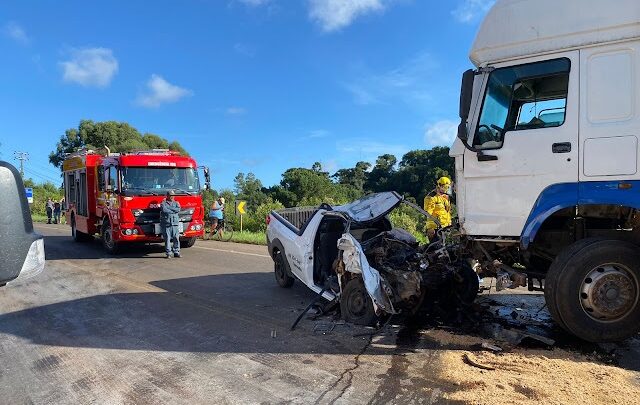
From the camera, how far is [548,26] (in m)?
4.39

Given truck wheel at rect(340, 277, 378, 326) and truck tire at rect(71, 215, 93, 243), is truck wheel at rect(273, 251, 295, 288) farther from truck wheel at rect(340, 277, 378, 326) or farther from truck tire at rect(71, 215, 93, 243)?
truck tire at rect(71, 215, 93, 243)

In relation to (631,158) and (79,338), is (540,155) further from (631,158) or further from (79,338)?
(79,338)

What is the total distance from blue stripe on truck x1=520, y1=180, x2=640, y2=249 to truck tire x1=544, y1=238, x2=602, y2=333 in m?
0.30

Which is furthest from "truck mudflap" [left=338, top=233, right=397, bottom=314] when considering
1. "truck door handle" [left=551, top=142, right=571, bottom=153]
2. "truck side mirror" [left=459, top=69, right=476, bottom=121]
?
"truck door handle" [left=551, top=142, right=571, bottom=153]

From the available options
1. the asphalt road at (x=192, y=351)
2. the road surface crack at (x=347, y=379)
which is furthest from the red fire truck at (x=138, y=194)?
the road surface crack at (x=347, y=379)

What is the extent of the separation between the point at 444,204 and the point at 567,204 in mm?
3481

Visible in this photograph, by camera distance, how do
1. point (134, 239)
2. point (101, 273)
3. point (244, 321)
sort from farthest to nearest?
1. point (134, 239)
2. point (101, 273)
3. point (244, 321)

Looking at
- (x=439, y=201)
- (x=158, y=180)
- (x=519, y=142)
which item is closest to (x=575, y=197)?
(x=519, y=142)

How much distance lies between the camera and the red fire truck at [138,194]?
11.9m

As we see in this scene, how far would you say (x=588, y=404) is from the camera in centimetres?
318

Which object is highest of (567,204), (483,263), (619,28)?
(619,28)

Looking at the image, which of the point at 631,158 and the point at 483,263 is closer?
the point at 631,158

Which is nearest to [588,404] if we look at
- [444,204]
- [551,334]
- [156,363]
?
[551,334]

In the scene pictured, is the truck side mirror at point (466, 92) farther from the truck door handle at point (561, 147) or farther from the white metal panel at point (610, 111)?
the white metal panel at point (610, 111)
